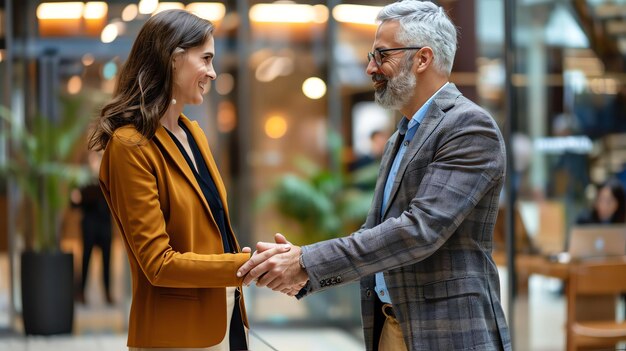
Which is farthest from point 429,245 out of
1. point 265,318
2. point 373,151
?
point 373,151

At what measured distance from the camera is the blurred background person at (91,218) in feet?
28.7

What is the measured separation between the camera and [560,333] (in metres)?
6.54

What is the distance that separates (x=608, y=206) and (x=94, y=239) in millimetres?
4818

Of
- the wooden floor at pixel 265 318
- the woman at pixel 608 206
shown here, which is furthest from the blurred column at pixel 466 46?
the wooden floor at pixel 265 318

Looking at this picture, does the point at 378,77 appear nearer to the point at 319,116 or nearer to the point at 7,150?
the point at 7,150

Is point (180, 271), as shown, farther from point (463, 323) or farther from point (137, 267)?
point (463, 323)

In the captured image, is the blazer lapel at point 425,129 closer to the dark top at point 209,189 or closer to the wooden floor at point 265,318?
the dark top at point 209,189

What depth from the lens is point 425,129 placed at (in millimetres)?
2805

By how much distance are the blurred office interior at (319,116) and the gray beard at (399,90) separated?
3.71m

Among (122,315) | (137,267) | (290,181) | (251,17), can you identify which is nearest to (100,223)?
(122,315)

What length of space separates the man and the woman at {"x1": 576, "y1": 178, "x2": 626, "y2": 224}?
4174 mm

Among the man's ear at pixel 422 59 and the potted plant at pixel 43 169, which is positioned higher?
the man's ear at pixel 422 59

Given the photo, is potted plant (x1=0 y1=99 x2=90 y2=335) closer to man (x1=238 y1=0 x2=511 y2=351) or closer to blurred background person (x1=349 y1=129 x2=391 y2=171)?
blurred background person (x1=349 y1=129 x2=391 y2=171)

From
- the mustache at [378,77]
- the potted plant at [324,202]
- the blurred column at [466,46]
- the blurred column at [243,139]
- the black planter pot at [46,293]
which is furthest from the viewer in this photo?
the blurred column at [243,139]
